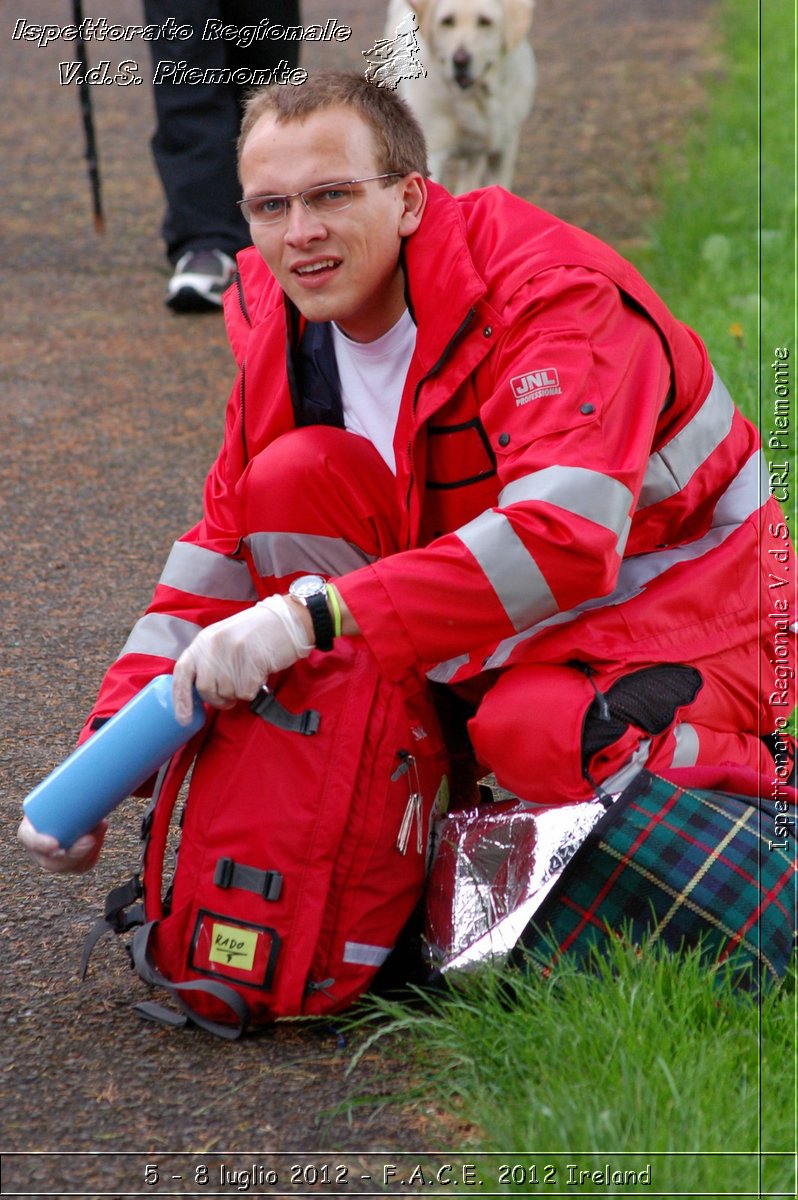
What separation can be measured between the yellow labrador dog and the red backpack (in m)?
4.99

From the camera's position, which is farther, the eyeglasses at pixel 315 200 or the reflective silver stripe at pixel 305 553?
the reflective silver stripe at pixel 305 553

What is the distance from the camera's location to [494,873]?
2.38m

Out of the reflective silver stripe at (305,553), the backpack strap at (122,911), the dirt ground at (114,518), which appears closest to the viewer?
the dirt ground at (114,518)

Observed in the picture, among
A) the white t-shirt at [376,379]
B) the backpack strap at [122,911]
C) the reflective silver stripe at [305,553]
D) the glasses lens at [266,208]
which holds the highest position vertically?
the glasses lens at [266,208]

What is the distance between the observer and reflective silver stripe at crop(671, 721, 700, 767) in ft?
7.78

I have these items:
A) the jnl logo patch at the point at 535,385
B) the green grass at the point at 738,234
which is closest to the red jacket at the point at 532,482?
the jnl logo patch at the point at 535,385

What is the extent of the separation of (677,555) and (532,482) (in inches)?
16.2

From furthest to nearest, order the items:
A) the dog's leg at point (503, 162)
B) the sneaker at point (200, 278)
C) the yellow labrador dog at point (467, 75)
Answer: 1. the dog's leg at point (503, 162)
2. the yellow labrador dog at point (467, 75)
3. the sneaker at point (200, 278)

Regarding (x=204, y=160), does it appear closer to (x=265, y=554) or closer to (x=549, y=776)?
(x=265, y=554)

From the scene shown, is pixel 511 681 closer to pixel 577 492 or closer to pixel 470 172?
pixel 577 492

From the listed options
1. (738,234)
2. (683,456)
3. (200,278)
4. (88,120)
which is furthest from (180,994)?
(88,120)

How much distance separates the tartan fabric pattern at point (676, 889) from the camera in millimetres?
2227

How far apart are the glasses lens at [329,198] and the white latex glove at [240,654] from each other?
69cm

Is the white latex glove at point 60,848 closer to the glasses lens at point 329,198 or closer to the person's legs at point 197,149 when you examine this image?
the glasses lens at point 329,198
